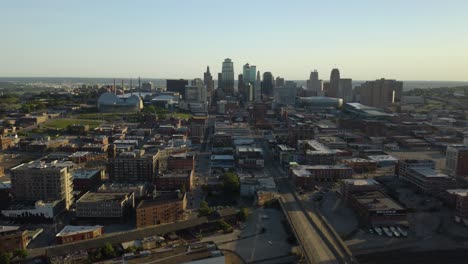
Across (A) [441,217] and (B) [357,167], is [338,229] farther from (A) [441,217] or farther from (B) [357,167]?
(B) [357,167]

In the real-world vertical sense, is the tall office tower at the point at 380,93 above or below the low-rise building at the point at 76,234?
above

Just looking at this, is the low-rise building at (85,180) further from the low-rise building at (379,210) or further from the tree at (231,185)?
the low-rise building at (379,210)

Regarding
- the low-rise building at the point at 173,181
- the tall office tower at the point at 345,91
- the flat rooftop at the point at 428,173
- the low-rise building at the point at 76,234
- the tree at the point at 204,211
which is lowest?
the low-rise building at the point at 76,234

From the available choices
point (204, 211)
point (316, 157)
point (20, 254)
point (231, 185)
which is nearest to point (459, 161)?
point (316, 157)

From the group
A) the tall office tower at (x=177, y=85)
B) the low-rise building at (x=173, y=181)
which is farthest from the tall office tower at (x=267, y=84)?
the low-rise building at (x=173, y=181)

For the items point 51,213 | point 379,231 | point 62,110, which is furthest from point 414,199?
point 62,110

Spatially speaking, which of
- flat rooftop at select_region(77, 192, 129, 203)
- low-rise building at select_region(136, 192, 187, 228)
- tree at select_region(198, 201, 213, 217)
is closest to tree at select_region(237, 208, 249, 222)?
tree at select_region(198, 201, 213, 217)

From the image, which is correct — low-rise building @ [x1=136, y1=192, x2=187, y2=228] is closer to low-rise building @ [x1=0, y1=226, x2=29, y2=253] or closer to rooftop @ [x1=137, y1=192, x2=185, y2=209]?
rooftop @ [x1=137, y1=192, x2=185, y2=209]
